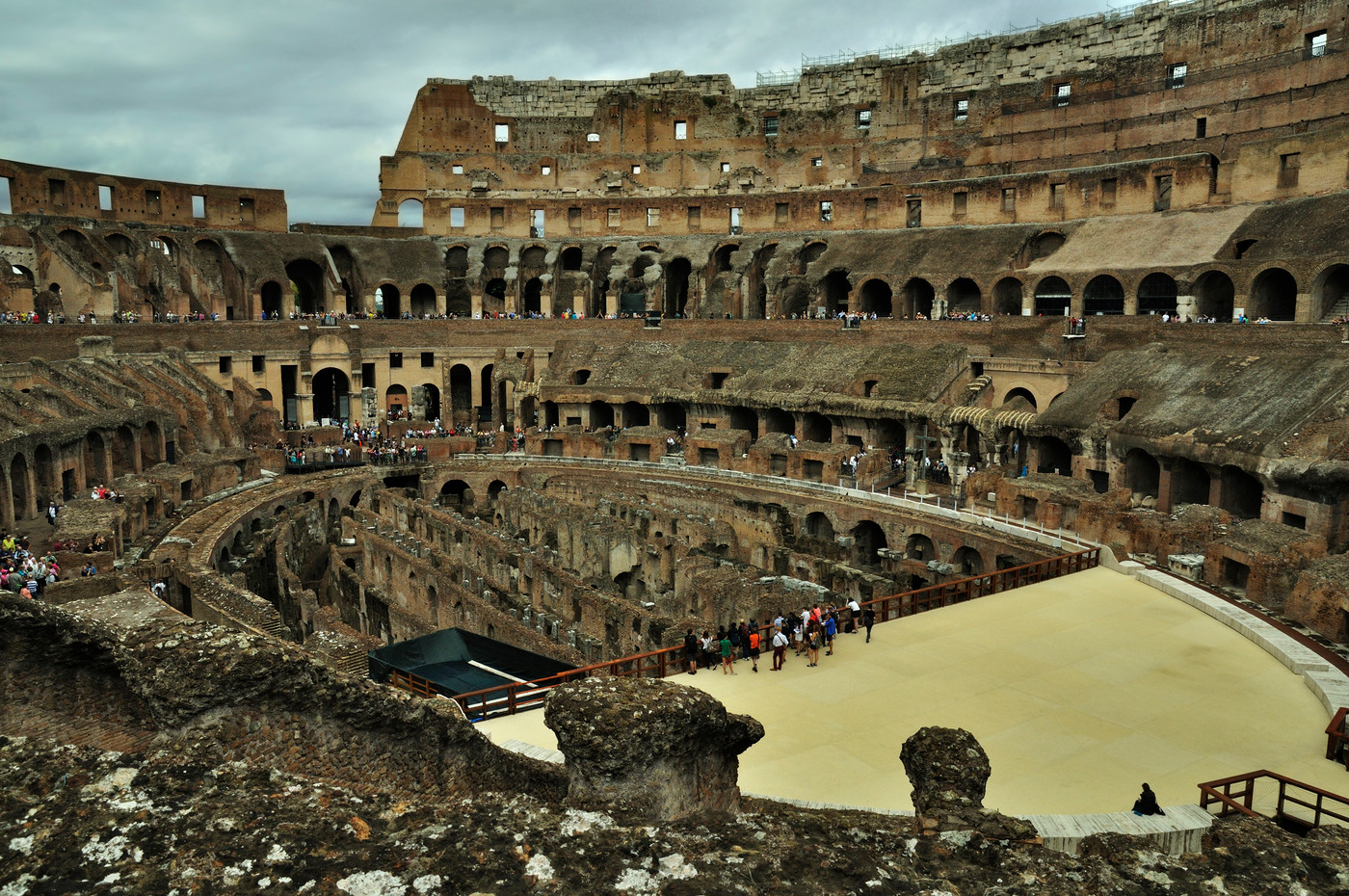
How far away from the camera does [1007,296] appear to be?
40.3m

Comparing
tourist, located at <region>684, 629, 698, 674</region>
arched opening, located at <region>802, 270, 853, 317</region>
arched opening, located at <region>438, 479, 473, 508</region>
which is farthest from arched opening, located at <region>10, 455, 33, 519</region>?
arched opening, located at <region>802, 270, 853, 317</region>

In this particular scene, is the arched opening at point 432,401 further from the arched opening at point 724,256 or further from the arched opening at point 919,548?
the arched opening at point 919,548

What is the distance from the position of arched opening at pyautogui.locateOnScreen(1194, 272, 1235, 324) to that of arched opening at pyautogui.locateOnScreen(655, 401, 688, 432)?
1934cm

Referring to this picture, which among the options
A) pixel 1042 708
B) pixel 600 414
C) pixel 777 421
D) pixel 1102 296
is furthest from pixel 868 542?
pixel 1042 708

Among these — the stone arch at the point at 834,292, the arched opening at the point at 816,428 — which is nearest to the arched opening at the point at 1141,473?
the arched opening at the point at 816,428

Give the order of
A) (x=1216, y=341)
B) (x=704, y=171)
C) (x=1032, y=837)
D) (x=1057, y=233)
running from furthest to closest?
(x=704, y=171), (x=1057, y=233), (x=1216, y=341), (x=1032, y=837)

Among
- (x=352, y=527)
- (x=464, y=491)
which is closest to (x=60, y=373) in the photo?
(x=352, y=527)

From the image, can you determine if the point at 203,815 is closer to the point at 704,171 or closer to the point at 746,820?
the point at 746,820

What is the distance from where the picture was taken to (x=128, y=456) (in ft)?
97.5

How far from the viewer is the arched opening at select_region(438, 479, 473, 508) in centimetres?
3575

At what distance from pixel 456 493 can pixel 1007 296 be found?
2406cm

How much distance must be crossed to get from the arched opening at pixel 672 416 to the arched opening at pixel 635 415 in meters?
0.78

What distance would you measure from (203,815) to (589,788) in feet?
8.83

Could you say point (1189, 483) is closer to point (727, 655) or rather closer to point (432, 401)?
point (727, 655)
